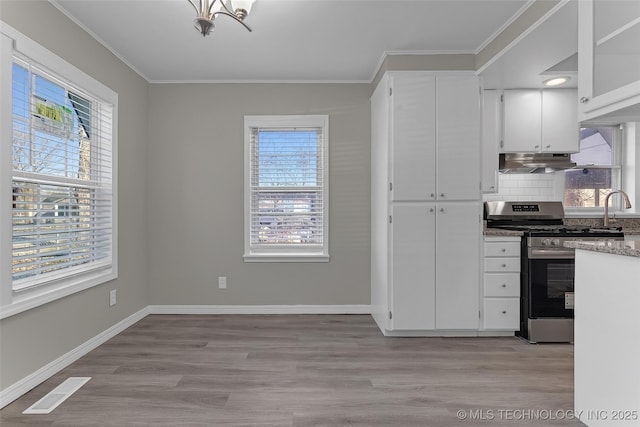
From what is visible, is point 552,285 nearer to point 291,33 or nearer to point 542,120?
point 542,120

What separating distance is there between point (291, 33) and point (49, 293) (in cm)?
255

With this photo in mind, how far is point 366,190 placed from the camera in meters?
4.00

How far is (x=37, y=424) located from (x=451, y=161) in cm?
334

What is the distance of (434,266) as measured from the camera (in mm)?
3258

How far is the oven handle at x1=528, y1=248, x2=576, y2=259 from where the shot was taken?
3.10 metres

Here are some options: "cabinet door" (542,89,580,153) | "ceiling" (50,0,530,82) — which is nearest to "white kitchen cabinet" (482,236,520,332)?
"cabinet door" (542,89,580,153)

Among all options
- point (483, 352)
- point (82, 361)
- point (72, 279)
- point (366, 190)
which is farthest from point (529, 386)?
point (72, 279)

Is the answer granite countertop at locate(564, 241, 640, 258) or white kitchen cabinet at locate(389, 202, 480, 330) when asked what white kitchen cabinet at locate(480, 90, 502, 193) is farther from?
granite countertop at locate(564, 241, 640, 258)

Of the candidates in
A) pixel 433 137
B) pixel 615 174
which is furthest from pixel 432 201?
pixel 615 174

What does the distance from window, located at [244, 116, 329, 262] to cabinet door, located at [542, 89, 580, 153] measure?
2.15 metres

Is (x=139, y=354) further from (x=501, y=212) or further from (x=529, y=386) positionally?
(x=501, y=212)

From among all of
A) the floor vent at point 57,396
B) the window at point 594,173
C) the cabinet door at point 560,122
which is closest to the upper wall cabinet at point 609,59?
the cabinet door at point 560,122

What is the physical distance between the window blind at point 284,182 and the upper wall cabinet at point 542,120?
1.90m

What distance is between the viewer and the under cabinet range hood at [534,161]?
357 cm
